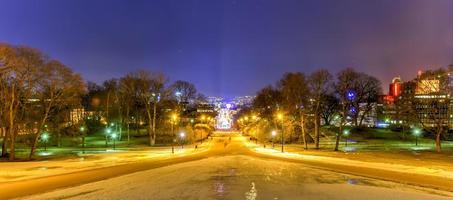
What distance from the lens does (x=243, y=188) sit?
25.9 metres

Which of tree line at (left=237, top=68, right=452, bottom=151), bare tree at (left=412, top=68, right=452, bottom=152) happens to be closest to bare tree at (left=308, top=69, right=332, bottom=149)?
tree line at (left=237, top=68, right=452, bottom=151)

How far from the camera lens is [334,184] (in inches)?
1091

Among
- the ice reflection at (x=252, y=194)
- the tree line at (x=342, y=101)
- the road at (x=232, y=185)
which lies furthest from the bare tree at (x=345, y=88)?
the ice reflection at (x=252, y=194)

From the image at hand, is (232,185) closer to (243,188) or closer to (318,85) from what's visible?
(243,188)

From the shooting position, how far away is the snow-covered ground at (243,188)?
2322 centimetres

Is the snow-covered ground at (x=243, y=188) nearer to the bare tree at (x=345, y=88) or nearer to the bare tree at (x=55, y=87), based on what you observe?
the bare tree at (x=55, y=87)

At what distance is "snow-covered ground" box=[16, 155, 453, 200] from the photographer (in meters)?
23.2

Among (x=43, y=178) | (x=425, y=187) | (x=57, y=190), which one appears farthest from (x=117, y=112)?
(x=425, y=187)

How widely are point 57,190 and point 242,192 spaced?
11.5 meters

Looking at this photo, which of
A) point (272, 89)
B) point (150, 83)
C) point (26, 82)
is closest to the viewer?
point (26, 82)

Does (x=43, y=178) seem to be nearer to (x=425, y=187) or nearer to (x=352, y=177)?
(x=352, y=177)

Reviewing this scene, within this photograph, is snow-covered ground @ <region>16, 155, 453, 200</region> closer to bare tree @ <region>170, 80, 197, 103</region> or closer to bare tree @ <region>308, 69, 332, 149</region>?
bare tree @ <region>308, 69, 332, 149</region>

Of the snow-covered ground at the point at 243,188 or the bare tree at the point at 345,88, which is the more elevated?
the bare tree at the point at 345,88

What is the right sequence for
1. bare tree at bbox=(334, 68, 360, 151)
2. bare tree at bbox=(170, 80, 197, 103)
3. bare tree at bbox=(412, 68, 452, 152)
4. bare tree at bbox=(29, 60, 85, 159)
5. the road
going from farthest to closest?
bare tree at bbox=(170, 80, 197, 103)
bare tree at bbox=(334, 68, 360, 151)
bare tree at bbox=(412, 68, 452, 152)
bare tree at bbox=(29, 60, 85, 159)
the road
